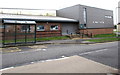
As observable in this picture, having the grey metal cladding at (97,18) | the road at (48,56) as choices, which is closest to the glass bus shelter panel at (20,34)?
the road at (48,56)

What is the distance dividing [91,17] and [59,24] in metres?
9.97

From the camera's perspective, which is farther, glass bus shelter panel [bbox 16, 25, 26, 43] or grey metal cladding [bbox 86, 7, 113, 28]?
grey metal cladding [bbox 86, 7, 113, 28]

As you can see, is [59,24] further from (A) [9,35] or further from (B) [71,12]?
(A) [9,35]

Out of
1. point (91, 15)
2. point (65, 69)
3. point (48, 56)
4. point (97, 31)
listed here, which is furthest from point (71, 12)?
point (65, 69)

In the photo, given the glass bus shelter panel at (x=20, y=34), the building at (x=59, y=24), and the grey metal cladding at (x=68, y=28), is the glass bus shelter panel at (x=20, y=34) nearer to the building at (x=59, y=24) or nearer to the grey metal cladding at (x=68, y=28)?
the building at (x=59, y=24)

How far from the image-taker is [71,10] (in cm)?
3011

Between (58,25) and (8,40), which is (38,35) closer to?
(58,25)

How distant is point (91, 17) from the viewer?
30.3 metres

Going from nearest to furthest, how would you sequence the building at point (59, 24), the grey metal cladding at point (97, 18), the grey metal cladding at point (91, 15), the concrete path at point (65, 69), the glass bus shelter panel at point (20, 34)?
the concrete path at point (65, 69)
the glass bus shelter panel at point (20, 34)
the building at point (59, 24)
the grey metal cladding at point (91, 15)
the grey metal cladding at point (97, 18)

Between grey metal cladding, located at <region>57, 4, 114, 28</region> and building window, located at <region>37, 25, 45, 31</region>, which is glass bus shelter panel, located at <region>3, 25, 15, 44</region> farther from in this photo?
grey metal cladding, located at <region>57, 4, 114, 28</region>

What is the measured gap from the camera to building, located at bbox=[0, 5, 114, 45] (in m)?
15.9

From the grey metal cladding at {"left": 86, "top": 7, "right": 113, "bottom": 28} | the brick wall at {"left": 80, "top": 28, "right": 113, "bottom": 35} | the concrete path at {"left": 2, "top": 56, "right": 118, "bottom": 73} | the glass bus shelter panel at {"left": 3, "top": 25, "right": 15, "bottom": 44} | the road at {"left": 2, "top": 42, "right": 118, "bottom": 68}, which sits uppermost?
the grey metal cladding at {"left": 86, "top": 7, "right": 113, "bottom": 28}

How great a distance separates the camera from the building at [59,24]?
625 inches

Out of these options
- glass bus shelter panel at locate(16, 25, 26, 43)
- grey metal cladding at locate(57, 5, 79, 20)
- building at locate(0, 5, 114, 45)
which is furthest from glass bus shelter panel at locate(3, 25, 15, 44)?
grey metal cladding at locate(57, 5, 79, 20)
